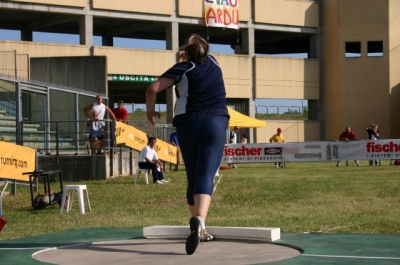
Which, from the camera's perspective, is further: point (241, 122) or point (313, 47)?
point (313, 47)

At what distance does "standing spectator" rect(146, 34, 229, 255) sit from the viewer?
8.19 meters

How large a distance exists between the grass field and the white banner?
10.8m

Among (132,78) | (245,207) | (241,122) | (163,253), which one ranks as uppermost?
(132,78)

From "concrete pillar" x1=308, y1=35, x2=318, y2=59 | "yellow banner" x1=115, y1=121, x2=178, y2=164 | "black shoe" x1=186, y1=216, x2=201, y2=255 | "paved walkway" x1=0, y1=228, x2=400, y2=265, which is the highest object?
"concrete pillar" x1=308, y1=35, x2=318, y2=59

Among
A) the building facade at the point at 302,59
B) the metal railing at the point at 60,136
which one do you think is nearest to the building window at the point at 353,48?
the building facade at the point at 302,59

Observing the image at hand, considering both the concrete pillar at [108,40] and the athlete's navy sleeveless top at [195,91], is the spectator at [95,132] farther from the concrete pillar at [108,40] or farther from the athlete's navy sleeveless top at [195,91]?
the concrete pillar at [108,40]

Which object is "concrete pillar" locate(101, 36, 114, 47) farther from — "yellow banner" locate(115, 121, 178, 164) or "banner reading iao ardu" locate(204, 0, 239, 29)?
"yellow banner" locate(115, 121, 178, 164)

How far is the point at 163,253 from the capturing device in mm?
8273

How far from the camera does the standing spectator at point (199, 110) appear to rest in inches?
322

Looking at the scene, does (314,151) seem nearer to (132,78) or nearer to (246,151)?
(246,151)

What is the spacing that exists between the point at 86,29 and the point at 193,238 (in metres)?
43.0

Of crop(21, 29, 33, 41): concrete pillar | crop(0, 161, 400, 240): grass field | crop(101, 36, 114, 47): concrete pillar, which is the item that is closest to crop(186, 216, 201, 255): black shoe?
crop(0, 161, 400, 240): grass field

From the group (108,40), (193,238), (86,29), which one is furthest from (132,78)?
(193,238)

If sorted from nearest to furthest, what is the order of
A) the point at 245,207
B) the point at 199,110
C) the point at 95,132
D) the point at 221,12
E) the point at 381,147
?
the point at 199,110 → the point at 245,207 → the point at 95,132 → the point at 381,147 → the point at 221,12
